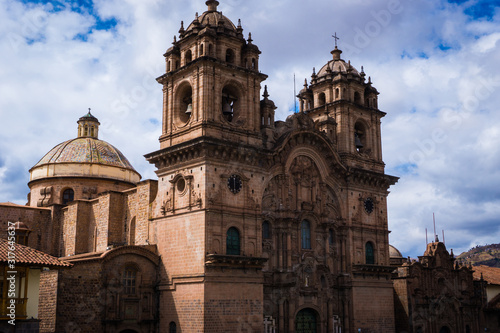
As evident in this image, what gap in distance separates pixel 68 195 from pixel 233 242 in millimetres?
21166

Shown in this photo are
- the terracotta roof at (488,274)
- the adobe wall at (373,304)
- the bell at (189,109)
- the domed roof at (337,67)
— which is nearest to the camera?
the bell at (189,109)

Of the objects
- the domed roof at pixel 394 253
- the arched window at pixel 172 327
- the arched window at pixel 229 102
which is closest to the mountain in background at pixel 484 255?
the domed roof at pixel 394 253

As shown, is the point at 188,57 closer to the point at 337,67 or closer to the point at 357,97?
the point at 337,67

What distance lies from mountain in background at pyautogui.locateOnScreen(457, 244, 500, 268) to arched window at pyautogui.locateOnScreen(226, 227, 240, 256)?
298 feet

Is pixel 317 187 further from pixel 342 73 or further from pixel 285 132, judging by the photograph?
pixel 342 73

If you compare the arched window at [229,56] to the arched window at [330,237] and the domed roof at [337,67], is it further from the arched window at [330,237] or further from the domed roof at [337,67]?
the arched window at [330,237]

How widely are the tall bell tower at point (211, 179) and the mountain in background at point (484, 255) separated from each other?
90.0m

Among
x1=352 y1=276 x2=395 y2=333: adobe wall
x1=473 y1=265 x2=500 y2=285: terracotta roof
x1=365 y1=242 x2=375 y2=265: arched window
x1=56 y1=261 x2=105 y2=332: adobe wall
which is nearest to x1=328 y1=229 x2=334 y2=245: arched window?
x1=352 y1=276 x2=395 y2=333: adobe wall

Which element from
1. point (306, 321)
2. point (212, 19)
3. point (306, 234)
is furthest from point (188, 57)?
point (306, 321)

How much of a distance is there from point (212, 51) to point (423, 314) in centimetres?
2649

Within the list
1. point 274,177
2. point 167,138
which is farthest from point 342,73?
point 167,138

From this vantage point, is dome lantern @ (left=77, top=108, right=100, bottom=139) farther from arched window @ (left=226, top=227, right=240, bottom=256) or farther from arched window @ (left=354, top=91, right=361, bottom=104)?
arched window @ (left=226, top=227, right=240, bottom=256)

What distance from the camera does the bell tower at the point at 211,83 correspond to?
1387 inches

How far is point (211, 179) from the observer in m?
33.7
